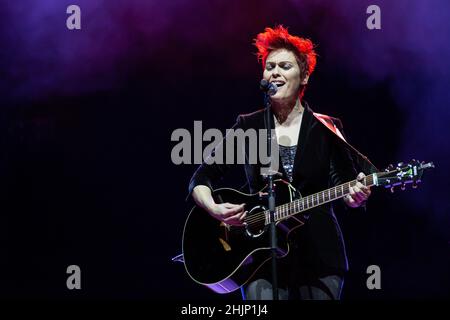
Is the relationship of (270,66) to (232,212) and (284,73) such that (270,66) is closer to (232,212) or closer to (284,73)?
(284,73)

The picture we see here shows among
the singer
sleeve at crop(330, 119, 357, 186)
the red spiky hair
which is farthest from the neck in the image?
sleeve at crop(330, 119, 357, 186)

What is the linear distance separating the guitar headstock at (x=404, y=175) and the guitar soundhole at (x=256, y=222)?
79cm

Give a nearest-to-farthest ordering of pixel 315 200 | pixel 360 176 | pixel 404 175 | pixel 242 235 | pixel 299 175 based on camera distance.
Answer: pixel 404 175 → pixel 360 176 → pixel 315 200 → pixel 299 175 → pixel 242 235

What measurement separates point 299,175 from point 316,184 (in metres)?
0.12

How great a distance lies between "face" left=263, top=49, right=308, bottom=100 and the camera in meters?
4.30

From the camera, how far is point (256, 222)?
13.6ft

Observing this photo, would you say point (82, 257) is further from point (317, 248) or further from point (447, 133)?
point (447, 133)

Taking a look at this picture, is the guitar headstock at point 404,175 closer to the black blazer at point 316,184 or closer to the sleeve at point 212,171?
the black blazer at point 316,184

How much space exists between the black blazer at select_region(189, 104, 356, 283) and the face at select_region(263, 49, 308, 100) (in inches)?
6.7

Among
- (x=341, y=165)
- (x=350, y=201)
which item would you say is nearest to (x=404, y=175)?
(x=350, y=201)

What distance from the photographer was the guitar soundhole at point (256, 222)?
4.14m

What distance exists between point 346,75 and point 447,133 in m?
0.97

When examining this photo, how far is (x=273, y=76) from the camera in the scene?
4328 millimetres
